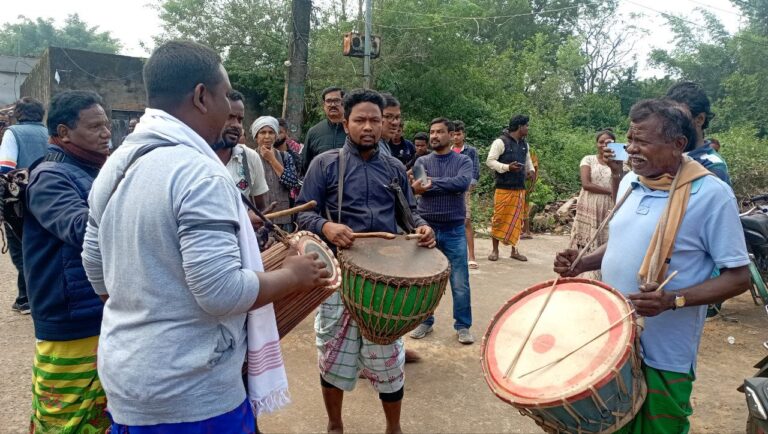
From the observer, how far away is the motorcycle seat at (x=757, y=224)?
A: 4746 millimetres

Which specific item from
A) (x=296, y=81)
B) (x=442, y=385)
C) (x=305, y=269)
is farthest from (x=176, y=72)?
(x=296, y=81)

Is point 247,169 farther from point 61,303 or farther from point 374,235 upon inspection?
point 61,303

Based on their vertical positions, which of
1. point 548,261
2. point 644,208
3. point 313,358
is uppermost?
point 644,208

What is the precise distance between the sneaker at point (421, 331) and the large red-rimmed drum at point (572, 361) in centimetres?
254

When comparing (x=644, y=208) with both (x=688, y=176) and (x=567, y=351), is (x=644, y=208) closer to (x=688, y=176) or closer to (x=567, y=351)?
(x=688, y=176)

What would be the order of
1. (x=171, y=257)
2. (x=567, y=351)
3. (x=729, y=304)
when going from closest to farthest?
(x=171, y=257) → (x=567, y=351) → (x=729, y=304)

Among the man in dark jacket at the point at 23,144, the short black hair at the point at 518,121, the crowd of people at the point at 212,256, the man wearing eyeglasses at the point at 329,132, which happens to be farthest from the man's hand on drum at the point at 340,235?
the short black hair at the point at 518,121

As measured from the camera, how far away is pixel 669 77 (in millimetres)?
29328

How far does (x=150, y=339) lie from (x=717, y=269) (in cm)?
216

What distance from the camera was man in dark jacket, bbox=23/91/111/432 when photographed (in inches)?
87.9

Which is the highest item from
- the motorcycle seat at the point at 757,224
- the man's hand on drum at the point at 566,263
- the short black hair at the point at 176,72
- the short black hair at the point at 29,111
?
the short black hair at the point at 176,72

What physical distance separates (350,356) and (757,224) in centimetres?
398

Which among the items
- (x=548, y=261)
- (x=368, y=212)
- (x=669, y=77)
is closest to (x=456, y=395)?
(x=368, y=212)

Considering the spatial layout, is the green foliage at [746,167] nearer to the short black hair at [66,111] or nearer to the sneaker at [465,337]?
the sneaker at [465,337]
